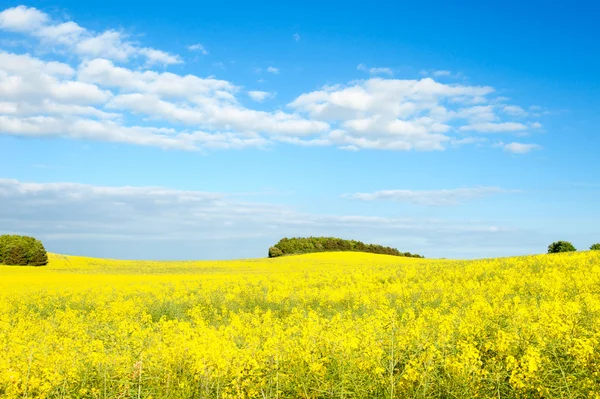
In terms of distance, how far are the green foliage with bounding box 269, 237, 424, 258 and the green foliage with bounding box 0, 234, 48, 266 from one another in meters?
37.1

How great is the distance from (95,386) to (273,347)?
313 cm

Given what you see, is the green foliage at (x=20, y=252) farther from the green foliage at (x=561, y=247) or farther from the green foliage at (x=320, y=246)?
the green foliage at (x=561, y=247)

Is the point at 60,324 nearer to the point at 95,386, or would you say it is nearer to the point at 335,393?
the point at 95,386

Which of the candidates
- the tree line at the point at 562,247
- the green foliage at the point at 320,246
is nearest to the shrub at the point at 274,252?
the green foliage at the point at 320,246

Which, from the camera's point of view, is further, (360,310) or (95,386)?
(360,310)

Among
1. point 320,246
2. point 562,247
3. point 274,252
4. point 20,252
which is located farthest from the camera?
point 320,246

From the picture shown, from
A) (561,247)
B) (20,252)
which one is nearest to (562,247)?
(561,247)

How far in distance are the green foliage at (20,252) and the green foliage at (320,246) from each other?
3709 cm

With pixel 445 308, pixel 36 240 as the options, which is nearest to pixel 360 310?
pixel 445 308

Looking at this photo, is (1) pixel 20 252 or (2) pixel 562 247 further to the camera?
(1) pixel 20 252

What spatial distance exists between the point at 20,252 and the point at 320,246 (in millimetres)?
48033

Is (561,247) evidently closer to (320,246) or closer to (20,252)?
(320,246)

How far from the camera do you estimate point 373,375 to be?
757 cm

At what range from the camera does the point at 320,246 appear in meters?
87.7
